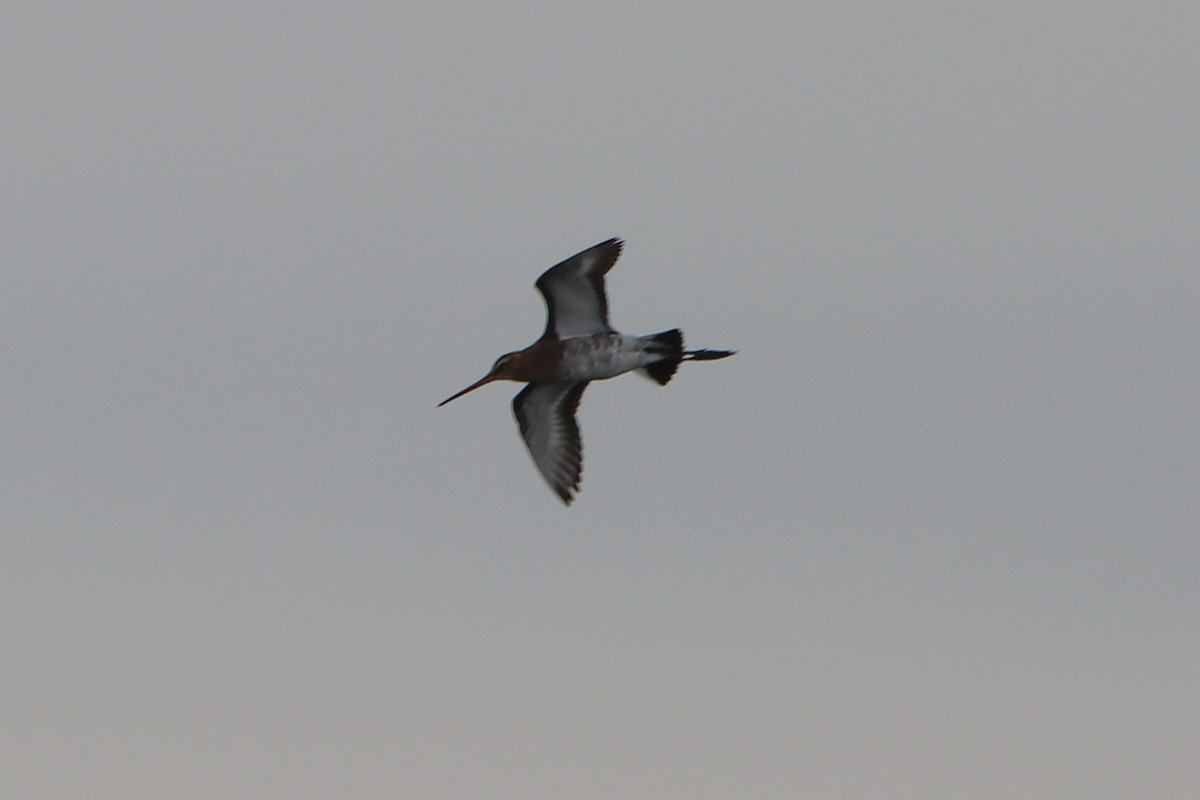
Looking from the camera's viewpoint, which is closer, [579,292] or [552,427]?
[579,292]

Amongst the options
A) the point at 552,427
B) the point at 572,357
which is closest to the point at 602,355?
the point at 572,357

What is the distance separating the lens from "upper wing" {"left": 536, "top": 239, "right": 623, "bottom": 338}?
29875mm

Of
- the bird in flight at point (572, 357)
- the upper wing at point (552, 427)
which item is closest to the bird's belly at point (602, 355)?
the bird in flight at point (572, 357)

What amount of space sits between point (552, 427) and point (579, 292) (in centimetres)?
201

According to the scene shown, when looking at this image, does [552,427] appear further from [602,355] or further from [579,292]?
[579,292]

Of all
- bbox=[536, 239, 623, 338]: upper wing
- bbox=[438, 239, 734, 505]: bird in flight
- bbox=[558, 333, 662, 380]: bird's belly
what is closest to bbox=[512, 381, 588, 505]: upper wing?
bbox=[438, 239, 734, 505]: bird in flight

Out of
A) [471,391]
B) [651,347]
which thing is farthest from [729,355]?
[471,391]

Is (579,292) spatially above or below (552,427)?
above

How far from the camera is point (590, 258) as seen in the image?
1175 inches

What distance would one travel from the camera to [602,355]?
3030 cm

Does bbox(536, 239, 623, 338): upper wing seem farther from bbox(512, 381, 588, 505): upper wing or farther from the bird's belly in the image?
bbox(512, 381, 588, 505): upper wing

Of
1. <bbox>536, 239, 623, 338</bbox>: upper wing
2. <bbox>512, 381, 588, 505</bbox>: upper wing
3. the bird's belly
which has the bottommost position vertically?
<bbox>512, 381, 588, 505</bbox>: upper wing

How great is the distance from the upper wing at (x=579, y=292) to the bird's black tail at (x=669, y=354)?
26.0 inches

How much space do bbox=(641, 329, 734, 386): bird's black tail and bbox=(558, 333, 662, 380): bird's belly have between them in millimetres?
102
